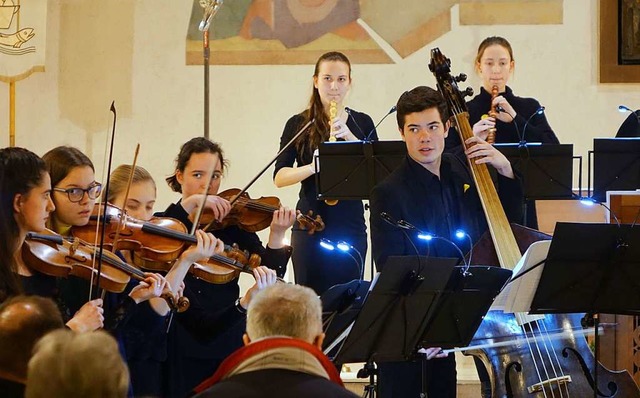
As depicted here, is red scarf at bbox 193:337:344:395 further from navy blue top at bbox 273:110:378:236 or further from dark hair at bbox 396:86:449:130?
navy blue top at bbox 273:110:378:236

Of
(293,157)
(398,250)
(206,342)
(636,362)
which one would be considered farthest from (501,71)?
(206,342)

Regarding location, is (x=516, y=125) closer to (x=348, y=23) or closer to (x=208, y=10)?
(x=348, y=23)

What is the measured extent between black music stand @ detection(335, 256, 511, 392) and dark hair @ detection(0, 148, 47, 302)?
3.25 ft

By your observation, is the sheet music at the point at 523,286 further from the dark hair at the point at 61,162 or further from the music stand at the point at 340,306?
the dark hair at the point at 61,162

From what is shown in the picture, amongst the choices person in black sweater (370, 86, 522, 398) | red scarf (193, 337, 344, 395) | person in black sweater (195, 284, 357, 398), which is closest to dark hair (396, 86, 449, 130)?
person in black sweater (370, 86, 522, 398)

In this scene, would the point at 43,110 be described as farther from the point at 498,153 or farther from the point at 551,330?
the point at 551,330

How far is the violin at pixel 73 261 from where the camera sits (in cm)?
306

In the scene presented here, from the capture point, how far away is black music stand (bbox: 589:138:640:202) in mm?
4703

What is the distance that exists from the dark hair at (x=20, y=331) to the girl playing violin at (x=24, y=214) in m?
0.91

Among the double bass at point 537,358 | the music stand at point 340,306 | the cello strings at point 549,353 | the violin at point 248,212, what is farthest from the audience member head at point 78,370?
the violin at point 248,212

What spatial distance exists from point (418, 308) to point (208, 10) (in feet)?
12.8

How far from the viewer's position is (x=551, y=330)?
367cm

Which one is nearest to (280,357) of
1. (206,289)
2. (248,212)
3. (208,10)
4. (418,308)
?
(418,308)

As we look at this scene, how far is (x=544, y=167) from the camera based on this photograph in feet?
15.1
